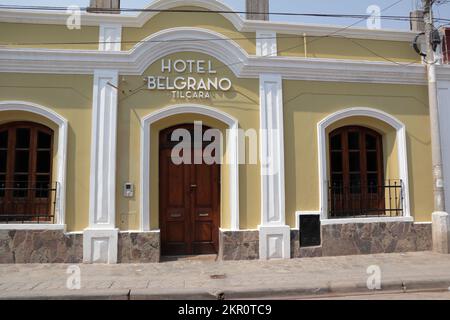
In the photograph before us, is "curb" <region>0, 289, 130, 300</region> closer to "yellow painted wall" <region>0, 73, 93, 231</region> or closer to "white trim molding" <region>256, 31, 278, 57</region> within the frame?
"yellow painted wall" <region>0, 73, 93, 231</region>

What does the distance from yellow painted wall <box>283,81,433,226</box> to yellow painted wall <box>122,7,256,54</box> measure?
51.4 inches

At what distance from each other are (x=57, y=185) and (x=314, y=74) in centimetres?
582

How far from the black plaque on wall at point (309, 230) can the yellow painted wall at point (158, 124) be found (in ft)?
3.17

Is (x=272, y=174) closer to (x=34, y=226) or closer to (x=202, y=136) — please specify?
(x=202, y=136)

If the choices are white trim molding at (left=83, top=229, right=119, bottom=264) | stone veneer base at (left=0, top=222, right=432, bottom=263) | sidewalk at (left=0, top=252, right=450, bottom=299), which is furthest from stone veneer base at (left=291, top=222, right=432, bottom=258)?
white trim molding at (left=83, top=229, right=119, bottom=264)

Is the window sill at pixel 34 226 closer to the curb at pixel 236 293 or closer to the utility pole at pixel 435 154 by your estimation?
the curb at pixel 236 293

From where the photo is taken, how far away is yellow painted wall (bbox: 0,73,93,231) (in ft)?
24.3

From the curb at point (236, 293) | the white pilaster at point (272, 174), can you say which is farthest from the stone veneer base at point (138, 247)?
the white pilaster at point (272, 174)

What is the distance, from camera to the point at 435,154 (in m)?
8.27

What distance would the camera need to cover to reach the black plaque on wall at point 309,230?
25.8ft

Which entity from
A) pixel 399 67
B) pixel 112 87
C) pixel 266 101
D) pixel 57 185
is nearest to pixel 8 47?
pixel 112 87

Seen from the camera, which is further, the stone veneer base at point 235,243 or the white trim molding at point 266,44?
the white trim molding at point 266,44

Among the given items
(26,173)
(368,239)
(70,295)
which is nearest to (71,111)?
(26,173)
